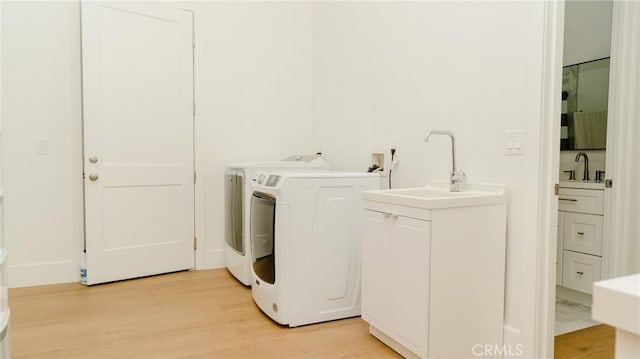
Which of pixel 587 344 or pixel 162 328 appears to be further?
pixel 162 328

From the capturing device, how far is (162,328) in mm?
2391

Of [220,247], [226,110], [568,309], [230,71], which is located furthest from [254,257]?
[568,309]

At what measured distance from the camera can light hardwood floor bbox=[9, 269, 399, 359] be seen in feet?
6.89

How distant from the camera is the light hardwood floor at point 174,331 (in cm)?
210

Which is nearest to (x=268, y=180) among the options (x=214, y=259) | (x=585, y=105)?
(x=214, y=259)

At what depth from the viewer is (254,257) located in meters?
2.74

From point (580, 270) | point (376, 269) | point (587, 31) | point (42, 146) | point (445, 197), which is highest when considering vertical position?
point (587, 31)

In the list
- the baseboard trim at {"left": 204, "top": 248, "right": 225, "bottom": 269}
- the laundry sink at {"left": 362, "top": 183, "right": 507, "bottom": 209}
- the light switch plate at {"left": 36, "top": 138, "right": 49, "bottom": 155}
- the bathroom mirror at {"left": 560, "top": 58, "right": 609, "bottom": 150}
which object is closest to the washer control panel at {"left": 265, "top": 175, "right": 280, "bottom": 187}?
the laundry sink at {"left": 362, "top": 183, "right": 507, "bottom": 209}

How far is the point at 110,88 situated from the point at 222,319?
2022 millimetres

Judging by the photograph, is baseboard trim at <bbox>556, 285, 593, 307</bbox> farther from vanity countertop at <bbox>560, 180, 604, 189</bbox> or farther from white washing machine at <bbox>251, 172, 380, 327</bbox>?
white washing machine at <bbox>251, 172, 380, 327</bbox>

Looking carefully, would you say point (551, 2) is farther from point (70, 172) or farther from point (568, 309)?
point (70, 172)

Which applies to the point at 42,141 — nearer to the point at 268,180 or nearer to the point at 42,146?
the point at 42,146

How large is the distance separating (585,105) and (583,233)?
106cm

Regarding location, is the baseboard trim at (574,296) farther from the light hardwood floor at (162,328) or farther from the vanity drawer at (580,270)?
the light hardwood floor at (162,328)
